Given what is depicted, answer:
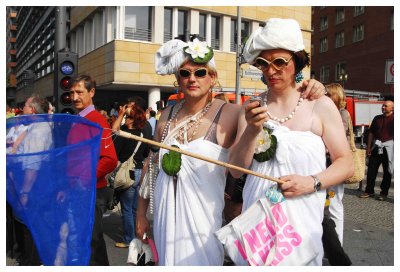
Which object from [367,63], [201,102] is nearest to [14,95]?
[367,63]

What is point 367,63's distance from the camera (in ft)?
124

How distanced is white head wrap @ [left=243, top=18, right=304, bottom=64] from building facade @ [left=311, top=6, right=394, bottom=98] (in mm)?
32990

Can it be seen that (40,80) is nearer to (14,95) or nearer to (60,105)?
(60,105)

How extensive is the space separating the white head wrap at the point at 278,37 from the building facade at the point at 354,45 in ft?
108

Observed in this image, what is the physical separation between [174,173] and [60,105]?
13.9ft

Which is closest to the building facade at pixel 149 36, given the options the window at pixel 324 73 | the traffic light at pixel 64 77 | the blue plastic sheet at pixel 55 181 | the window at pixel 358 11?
the traffic light at pixel 64 77

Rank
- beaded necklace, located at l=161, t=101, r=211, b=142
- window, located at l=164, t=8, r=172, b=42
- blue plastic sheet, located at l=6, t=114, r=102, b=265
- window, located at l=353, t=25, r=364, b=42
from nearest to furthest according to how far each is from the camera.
A: blue plastic sheet, located at l=6, t=114, r=102, b=265
beaded necklace, located at l=161, t=101, r=211, b=142
window, located at l=164, t=8, r=172, b=42
window, located at l=353, t=25, r=364, b=42

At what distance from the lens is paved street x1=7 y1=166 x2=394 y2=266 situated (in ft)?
14.1

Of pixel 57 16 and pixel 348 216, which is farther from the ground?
pixel 57 16

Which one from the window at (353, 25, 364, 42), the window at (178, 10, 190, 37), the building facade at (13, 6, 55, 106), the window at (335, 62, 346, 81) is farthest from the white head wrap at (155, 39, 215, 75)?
the window at (335, 62, 346, 81)

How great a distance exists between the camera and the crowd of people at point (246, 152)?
5.96 ft

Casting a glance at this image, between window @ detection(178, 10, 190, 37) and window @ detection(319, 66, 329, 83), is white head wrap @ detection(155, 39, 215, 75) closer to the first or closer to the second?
window @ detection(178, 10, 190, 37)

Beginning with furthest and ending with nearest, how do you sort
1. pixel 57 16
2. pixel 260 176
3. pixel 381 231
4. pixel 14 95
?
pixel 14 95
pixel 57 16
pixel 381 231
pixel 260 176

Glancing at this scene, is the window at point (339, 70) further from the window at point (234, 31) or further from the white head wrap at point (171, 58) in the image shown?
the white head wrap at point (171, 58)
